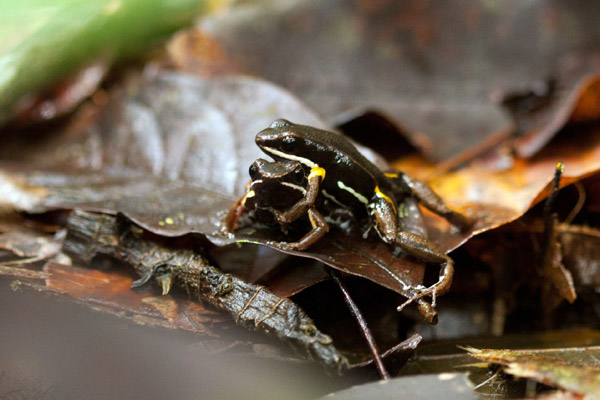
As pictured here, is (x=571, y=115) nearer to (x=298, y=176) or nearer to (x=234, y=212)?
(x=298, y=176)

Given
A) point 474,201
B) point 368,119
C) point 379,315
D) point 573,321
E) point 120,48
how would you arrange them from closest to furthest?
point 379,315, point 573,321, point 474,201, point 368,119, point 120,48

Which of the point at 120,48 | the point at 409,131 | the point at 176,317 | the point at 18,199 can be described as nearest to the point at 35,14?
the point at 18,199

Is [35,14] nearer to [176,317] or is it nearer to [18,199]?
[18,199]

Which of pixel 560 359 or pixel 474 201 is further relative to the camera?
pixel 474 201

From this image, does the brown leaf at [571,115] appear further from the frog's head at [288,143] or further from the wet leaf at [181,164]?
the frog's head at [288,143]

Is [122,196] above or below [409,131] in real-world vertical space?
below

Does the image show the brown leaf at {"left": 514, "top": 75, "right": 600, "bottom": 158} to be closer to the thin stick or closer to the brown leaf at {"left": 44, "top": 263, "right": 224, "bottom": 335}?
the thin stick

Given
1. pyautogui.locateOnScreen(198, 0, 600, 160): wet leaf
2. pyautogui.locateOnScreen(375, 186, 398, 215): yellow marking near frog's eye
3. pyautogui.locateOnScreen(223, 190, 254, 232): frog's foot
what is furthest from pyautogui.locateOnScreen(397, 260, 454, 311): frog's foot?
pyautogui.locateOnScreen(198, 0, 600, 160): wet leaf
